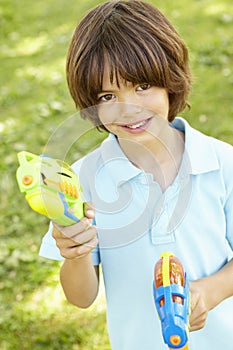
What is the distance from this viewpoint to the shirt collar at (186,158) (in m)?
1.34

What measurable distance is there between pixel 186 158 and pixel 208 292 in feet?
0.96

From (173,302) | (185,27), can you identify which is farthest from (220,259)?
(185,27)

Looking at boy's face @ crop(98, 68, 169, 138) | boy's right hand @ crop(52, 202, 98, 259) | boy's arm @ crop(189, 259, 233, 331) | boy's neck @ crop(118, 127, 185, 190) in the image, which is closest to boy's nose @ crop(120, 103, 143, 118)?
boy's face @ crop(98, 68, 169, 138)

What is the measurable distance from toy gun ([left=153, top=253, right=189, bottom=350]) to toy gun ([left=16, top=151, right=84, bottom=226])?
17 cm

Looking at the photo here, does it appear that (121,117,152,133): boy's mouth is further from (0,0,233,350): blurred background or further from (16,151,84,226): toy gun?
(16,151,84,226): toy gun

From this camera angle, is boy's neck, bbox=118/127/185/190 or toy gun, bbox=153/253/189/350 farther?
boy's neck, bbox=118/127/185/190

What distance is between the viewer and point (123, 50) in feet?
4.09

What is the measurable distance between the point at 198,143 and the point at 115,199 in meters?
Result: 0.22

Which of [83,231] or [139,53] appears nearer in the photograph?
[83,231]

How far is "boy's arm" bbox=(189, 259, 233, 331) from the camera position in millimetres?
1231

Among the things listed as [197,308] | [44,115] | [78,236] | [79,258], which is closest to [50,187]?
[78,236]

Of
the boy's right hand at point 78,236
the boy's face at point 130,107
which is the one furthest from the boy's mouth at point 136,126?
the boy's right hand at point 78,236

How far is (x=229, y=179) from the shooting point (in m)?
1.34

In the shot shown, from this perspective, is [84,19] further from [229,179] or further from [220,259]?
[220,259]
